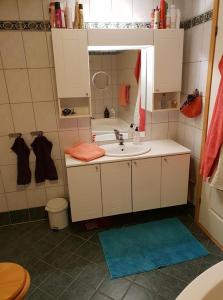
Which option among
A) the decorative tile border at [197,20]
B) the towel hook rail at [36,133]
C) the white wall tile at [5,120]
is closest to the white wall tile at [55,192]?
the towel hook rail at [36,133]

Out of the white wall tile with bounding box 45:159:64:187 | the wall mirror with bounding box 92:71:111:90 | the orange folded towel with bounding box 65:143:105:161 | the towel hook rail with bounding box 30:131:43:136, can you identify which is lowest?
the white wall tile with bounding box 45:159:64:187

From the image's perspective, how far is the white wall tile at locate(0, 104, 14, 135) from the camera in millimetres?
2256

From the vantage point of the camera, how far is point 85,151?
229 centimetres

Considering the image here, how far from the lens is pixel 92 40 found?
2.08 metres

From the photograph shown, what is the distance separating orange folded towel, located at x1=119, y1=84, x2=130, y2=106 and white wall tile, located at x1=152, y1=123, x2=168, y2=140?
448 millimetres

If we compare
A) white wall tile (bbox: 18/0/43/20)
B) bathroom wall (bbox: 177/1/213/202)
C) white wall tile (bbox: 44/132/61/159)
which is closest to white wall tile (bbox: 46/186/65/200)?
white wall tile (bbox: 44/132/61/159)

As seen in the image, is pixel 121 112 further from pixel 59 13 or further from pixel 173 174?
pixel 59 13

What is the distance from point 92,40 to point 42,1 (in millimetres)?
556

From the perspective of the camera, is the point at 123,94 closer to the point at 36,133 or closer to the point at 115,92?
the point at 115,92

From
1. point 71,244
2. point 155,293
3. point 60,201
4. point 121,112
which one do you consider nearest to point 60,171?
point 60,201

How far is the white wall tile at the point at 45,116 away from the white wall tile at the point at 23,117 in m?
0.05

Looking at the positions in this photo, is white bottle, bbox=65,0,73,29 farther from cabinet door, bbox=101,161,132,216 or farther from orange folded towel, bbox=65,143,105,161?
cabinet door, bbox=101,161,132,216

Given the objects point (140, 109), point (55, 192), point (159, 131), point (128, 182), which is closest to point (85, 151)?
point (128, 182)

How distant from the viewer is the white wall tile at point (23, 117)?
2.28m
